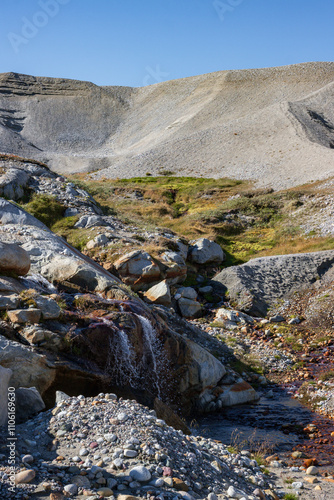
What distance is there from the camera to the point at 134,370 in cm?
1128

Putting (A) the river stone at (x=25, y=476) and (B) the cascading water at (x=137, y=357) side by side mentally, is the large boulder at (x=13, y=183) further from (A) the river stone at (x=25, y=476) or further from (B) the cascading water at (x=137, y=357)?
(A) the river stone at (x=25, y=476)

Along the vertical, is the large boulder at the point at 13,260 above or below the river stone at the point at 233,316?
above

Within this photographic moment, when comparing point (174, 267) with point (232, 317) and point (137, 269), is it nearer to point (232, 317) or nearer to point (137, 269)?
point (137, 269)

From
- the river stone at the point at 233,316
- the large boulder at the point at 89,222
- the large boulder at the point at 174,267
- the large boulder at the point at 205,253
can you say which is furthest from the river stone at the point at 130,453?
the large boulder at the point at 205,253

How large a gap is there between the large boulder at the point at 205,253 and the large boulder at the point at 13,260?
13.8 metres

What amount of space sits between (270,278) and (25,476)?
1785cm

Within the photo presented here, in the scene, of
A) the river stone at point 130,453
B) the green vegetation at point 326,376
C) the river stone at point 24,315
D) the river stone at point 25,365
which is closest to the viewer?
the river stone at point 130,453

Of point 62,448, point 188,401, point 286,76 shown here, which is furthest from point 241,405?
point 286,76

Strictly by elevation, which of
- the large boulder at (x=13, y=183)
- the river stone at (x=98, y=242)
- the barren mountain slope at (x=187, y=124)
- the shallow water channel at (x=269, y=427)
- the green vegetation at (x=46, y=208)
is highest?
the barren mountain slope at (x=187, y=124)

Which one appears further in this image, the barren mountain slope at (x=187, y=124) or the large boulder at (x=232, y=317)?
the barren mountain slope at (x=187, y=124)

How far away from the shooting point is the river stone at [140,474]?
572cm

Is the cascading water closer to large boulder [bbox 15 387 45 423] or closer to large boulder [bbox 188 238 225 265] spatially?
large boulder [bbox 15 387 45 423]

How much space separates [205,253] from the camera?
2450cm

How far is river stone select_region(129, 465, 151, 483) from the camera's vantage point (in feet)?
18.8
